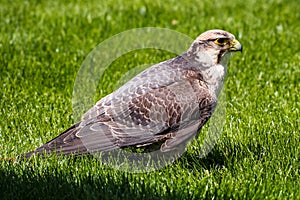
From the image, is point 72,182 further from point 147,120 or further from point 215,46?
point 215,46

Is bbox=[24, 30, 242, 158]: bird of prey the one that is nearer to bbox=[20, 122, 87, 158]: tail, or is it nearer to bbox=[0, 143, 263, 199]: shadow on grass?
bbox=[20, 122, 87, 158]: tail

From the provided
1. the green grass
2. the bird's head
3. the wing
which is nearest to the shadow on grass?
the green grass

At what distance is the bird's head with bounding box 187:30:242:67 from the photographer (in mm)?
4742

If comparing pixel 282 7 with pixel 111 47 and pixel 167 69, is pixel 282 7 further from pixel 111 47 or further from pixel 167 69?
pixel 167 69

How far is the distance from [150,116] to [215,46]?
2.47ft

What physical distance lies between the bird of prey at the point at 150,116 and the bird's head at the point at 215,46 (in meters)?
0.13

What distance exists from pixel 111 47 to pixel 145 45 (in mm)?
391

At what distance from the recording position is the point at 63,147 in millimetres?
4488

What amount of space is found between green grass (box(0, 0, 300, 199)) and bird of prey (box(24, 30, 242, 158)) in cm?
15

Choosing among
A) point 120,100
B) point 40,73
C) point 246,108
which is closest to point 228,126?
point 246,108

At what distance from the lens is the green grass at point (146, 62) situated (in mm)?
4090

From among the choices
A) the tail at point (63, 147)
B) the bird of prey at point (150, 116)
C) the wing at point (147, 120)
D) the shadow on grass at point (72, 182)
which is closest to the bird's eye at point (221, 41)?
the bird of prey at point (150, 116)

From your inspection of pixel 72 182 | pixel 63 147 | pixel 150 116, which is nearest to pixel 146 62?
pixel 150 116

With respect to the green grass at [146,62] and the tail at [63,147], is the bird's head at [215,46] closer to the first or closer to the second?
the green grass at [146,62]
